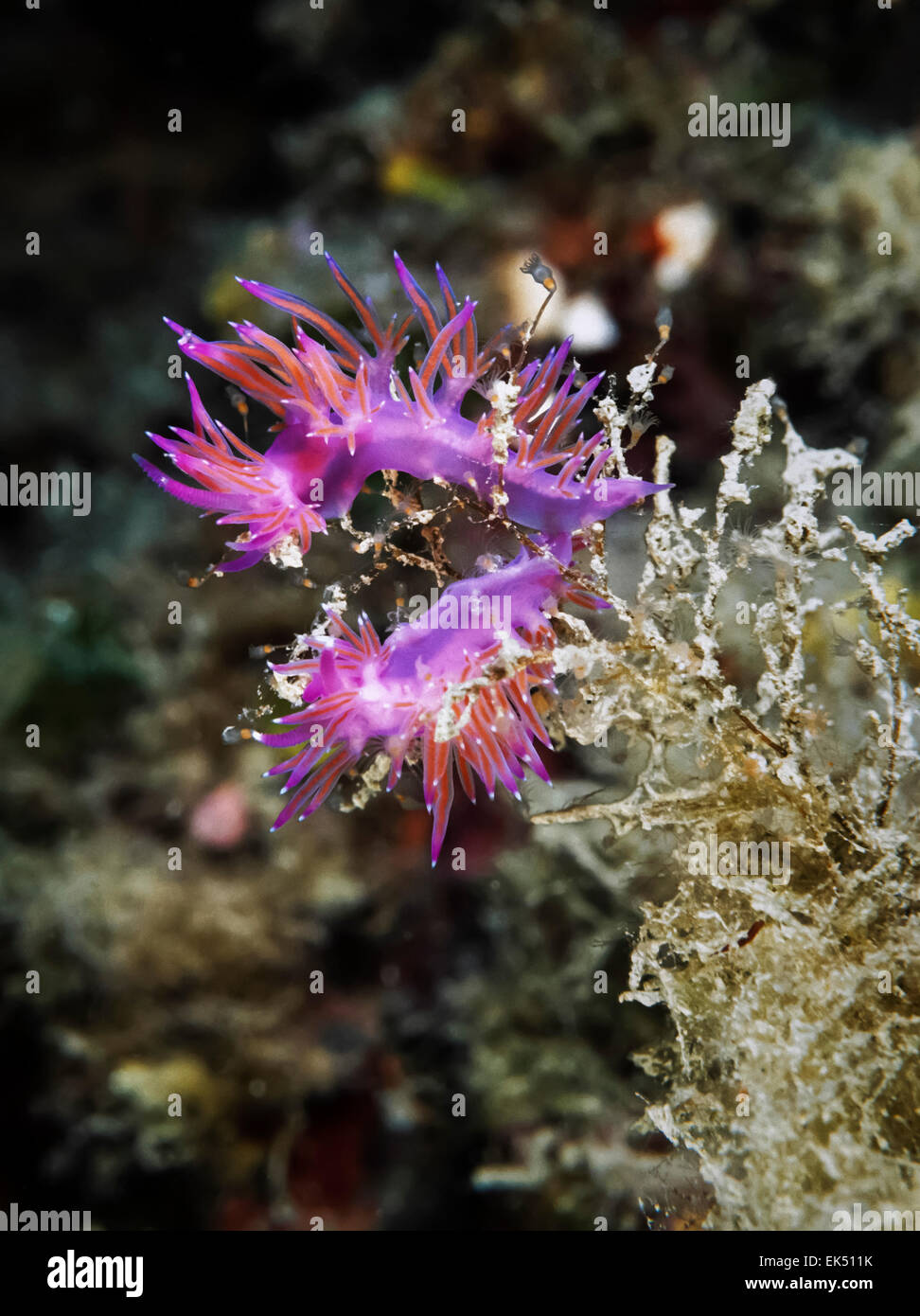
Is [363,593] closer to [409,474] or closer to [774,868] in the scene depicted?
[409,474]

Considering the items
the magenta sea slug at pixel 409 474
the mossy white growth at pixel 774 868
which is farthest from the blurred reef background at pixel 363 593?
the magenta sea slug at pixel 409 474

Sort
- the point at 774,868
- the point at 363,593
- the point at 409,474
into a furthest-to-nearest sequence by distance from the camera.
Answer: the point at 363,593 → the point at 774,868 → the point at 409,474

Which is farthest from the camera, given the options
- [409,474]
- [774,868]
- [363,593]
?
[363,593]

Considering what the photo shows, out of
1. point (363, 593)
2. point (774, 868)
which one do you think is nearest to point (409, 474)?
point (363, 593)

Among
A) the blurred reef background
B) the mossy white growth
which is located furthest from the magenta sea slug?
the blurred reef background

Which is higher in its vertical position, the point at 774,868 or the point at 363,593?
the point at 363,593

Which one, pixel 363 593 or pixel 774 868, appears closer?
pixel 774 868

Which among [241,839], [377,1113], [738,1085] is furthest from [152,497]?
[738,1085]
